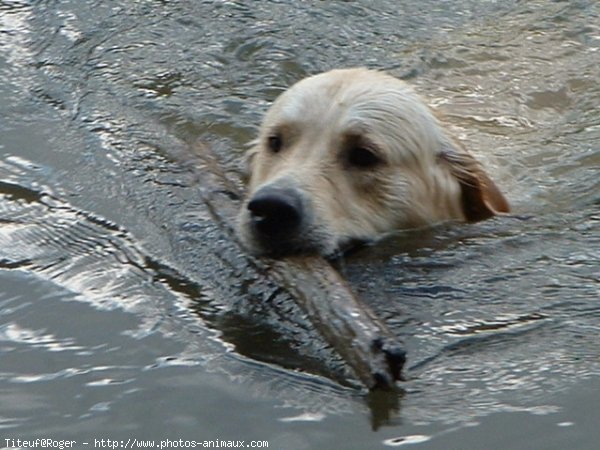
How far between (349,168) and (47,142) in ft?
7.11

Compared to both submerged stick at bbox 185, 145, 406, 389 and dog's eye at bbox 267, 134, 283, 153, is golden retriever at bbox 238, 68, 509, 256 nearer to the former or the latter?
dog's eye at bbox 267, 134, 283, 153

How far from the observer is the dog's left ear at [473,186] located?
233 inches

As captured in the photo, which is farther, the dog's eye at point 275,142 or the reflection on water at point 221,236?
the dog's eye at point 275,142

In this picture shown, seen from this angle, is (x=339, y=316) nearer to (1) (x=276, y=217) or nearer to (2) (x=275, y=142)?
(1) (x=276, y=217)

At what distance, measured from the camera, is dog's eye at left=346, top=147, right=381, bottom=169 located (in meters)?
5.59

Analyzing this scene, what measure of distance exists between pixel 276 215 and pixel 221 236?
60cm

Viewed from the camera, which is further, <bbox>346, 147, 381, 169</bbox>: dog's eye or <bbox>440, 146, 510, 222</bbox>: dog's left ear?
<bbox>440, 146, 510, 222</bbox>: dog's left ear

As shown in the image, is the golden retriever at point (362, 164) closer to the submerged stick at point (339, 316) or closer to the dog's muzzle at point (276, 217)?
the dog's muzzle at point (276, 217)

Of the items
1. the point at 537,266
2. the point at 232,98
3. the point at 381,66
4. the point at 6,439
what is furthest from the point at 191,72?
the point at 6,439

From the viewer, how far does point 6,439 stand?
12.8 feet

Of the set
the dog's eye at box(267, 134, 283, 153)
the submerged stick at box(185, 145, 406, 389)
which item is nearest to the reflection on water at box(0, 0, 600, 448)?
the submerged stick at box(185, 145, 406, 389)

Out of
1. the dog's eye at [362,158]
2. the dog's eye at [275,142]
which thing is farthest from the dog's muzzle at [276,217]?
the dog's eye at [275,142]

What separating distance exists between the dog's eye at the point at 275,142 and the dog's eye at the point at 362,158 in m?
0.39

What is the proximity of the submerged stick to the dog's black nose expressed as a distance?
0.13 m
